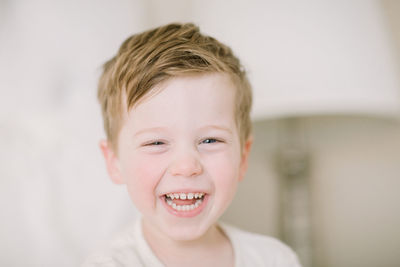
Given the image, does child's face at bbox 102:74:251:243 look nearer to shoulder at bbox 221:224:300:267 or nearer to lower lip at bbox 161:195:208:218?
lower lip at bbox 161:195:208:218

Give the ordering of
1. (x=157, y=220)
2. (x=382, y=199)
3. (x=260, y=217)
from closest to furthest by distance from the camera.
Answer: (x=157, y=220) → (x=382, y=199) → (x=260, y=217)

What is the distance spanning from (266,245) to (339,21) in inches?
26.0

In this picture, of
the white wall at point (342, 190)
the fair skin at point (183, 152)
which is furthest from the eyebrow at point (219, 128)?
the white wall at point (342, 190)

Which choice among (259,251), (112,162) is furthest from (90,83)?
(259,251)

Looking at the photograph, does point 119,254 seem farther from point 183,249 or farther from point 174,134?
point 174,134

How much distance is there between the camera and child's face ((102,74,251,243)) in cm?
74

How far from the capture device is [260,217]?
6.07ft

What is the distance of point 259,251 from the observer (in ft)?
3.16

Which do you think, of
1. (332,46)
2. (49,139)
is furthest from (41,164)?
(332,46)

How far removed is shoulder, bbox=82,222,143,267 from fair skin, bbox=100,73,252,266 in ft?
0.36

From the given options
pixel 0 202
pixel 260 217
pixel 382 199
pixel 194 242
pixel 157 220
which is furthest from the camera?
pixel 260 217

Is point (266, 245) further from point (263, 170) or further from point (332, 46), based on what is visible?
point (263, 170)

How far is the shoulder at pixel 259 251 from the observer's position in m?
0.94

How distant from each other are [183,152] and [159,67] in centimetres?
16
